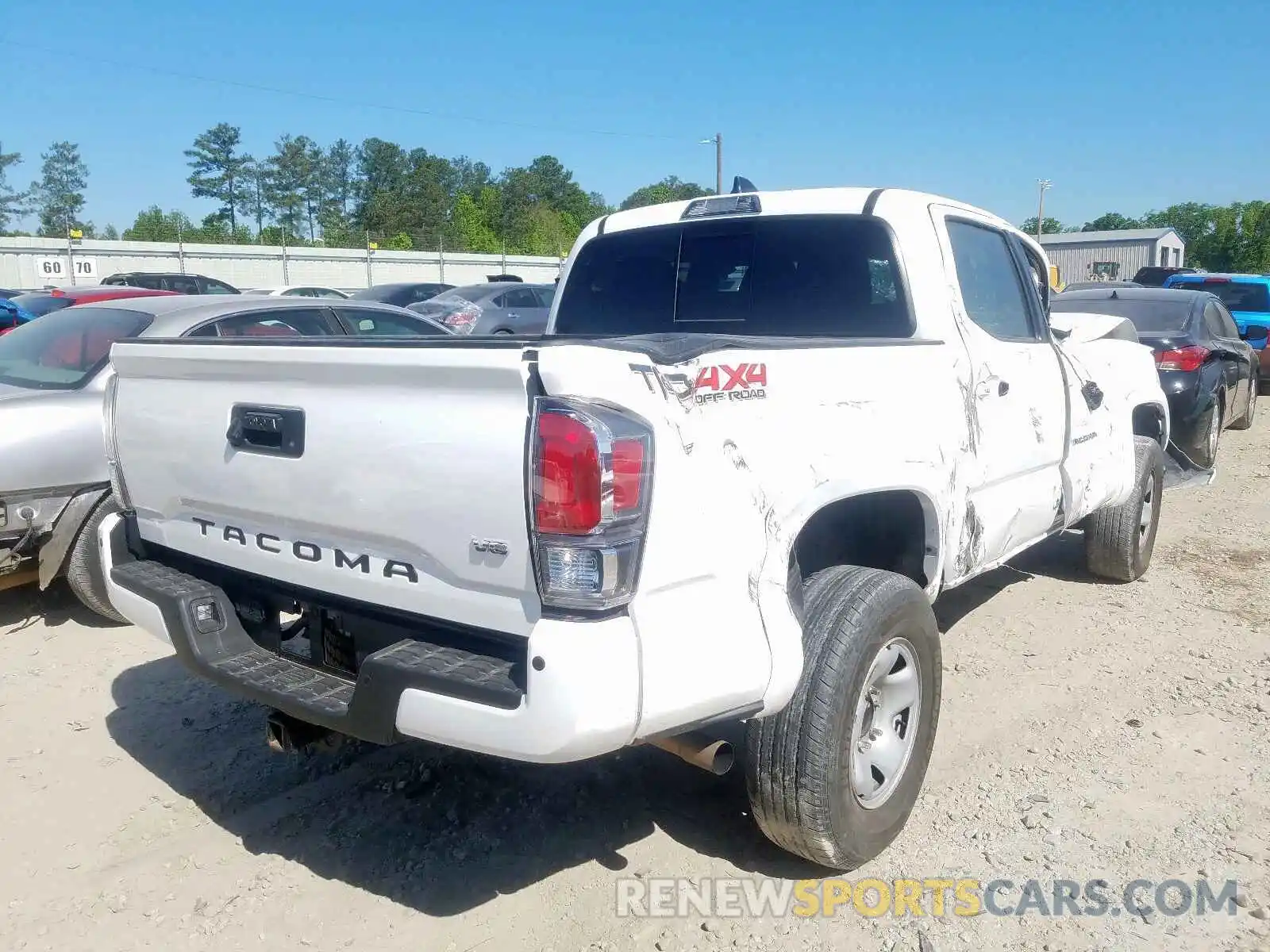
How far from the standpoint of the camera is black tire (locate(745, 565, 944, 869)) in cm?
275

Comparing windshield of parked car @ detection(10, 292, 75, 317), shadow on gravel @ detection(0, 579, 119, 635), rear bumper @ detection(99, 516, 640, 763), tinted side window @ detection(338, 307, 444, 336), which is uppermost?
tinted side window @ detection(338, 307, 444, 336)

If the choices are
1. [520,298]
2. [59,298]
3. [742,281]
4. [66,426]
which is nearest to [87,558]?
[66,426]

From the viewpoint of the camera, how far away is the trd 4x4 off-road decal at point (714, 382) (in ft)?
7.62

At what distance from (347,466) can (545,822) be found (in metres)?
1.52

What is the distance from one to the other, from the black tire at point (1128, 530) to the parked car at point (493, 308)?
12113 millimetres

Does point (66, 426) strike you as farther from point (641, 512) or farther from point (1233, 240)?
point (1233, 240)

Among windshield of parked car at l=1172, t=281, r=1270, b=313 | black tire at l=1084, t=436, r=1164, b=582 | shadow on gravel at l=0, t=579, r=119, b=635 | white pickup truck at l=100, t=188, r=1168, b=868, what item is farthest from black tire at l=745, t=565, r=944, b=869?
windshield of parked car at l=1172, t=281, r=1270, b=313

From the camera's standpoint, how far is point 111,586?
3275mm

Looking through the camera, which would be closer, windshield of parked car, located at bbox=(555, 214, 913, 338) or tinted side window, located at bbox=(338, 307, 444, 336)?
windshield of parked car, located at bbox=(555, 214, 913, 338)

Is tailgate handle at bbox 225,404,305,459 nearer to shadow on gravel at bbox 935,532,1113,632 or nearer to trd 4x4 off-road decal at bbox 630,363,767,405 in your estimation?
trd 4x4 off-road decal at bbox 630,363,767,405

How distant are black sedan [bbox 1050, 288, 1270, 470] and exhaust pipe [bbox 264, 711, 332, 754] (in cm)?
710

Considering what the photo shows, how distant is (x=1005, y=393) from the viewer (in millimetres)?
3904

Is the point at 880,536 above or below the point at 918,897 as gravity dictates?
above

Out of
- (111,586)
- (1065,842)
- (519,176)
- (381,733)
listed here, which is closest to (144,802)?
(111,586)
